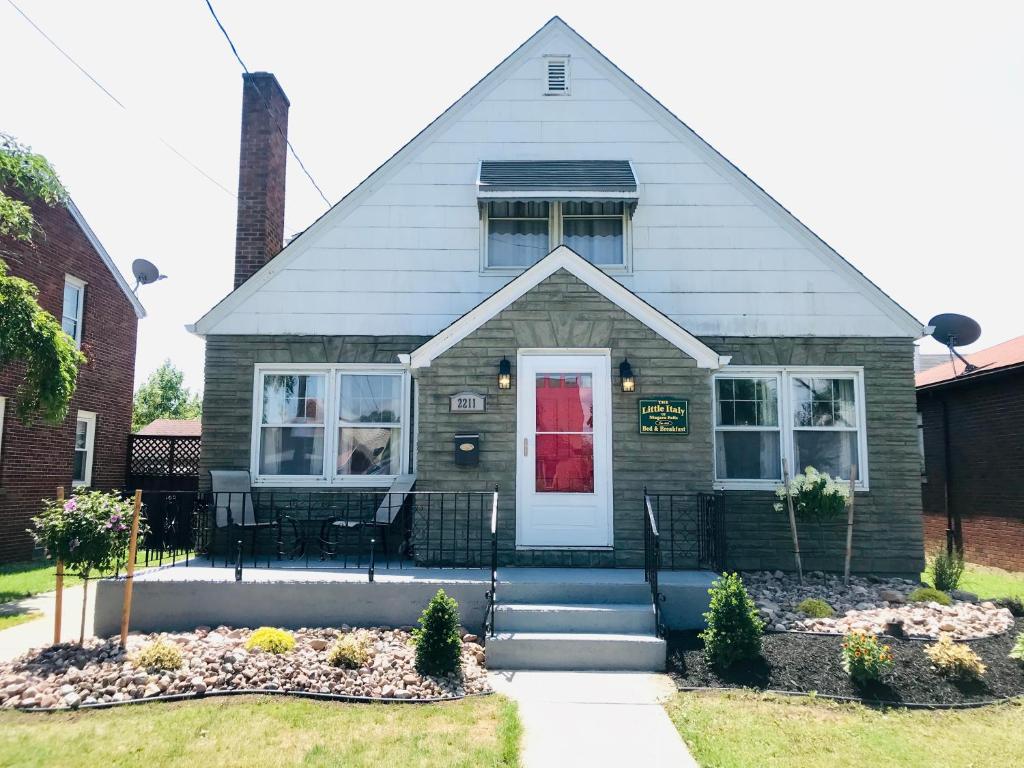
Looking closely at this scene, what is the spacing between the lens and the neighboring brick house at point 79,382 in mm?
12859

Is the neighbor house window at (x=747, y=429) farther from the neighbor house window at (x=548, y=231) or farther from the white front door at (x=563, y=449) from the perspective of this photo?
the neighbor house window at (x=548, y=231)

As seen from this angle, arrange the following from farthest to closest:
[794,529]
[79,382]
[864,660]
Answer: [79,382]
[794,529]
[864,660]

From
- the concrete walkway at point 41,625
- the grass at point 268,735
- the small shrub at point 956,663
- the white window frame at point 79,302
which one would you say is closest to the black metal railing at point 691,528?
the small shrub at point 956,663

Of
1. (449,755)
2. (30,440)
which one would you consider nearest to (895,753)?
(449,755)

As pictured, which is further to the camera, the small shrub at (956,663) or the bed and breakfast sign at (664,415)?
the bed and breakfast sign at (664,415)

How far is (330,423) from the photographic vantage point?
9531 mm

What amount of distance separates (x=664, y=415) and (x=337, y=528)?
14.2 ft

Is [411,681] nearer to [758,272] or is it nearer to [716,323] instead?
[716,323]

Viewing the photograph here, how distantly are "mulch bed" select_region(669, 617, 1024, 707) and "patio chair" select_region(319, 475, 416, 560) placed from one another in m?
3.73

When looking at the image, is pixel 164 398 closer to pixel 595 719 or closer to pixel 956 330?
pixel 956 330

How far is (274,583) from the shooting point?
22.6ft

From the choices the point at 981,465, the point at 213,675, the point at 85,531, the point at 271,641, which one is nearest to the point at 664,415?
the point at 271,641

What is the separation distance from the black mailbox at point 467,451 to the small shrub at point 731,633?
3.14 m

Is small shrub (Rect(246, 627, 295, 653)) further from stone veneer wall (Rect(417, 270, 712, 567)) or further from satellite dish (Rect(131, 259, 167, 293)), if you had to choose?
satellite dish (Rect(131, 259, 167, 293))
